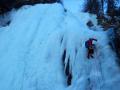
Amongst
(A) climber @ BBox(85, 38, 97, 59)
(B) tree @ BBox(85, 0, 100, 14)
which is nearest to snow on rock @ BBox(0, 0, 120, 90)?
(A) climber @ BBox(85, 38, 97, 59)

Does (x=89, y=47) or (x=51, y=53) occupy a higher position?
(x=89, y=47)

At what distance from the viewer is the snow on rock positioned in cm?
1259

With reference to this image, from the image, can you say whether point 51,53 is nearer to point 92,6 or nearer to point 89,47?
point 89,47

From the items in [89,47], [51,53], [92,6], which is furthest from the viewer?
[92,6]

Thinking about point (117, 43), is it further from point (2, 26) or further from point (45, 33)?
point (2, 26)

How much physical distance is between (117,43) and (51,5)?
21.1ft

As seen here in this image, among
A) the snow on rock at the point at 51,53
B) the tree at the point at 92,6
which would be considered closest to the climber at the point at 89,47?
the snow on rock at the point at 51,53

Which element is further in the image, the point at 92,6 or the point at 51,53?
the point at 92,6

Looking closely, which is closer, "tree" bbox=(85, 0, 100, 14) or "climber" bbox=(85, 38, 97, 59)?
"climber" bbox=(85, 38, 97, 59)

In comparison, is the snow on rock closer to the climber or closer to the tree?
the climber

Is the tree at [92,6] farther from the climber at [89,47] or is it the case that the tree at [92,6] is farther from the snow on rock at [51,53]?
the climber at [89,47]

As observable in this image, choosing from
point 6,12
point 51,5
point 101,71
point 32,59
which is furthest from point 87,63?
point 6,12

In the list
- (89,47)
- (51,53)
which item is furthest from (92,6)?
(89,47)

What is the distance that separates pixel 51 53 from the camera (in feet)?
48.1
